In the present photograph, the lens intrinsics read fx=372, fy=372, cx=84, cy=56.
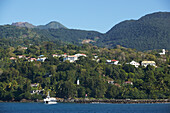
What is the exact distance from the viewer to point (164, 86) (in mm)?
130875

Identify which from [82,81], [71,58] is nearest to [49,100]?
[82,81]

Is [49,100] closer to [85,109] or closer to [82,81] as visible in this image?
[82,81]

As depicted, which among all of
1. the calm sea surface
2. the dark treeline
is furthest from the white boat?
the calm sea surface

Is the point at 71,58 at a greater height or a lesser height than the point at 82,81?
greater

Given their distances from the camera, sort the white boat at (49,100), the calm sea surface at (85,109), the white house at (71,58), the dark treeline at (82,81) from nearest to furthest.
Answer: the calm sea surface at (85,109) → the white boat at (49,100) → the dark treeline at (82,81) → the white house at (71,58)

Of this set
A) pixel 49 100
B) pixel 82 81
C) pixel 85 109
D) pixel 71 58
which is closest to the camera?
pixel 85 109

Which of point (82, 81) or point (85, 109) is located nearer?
point (85, 109)

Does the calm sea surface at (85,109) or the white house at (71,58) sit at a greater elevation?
the white house at (71,58)

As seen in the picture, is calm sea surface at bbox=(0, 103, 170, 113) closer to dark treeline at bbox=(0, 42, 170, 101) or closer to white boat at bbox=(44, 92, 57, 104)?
white boat at bbox=(44, 92, 57, 104)

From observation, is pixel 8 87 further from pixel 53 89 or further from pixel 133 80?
pixel 133 80

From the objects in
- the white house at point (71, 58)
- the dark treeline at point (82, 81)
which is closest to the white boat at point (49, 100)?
the dark treeline at point (82, 81)

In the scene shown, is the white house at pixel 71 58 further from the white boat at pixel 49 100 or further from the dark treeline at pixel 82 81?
the white boat at pixel 49 100

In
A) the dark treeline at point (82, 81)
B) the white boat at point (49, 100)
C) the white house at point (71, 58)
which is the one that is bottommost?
the white boat at point (49, 100)

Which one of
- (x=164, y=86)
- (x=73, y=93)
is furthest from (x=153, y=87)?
(x=73, y=93)
